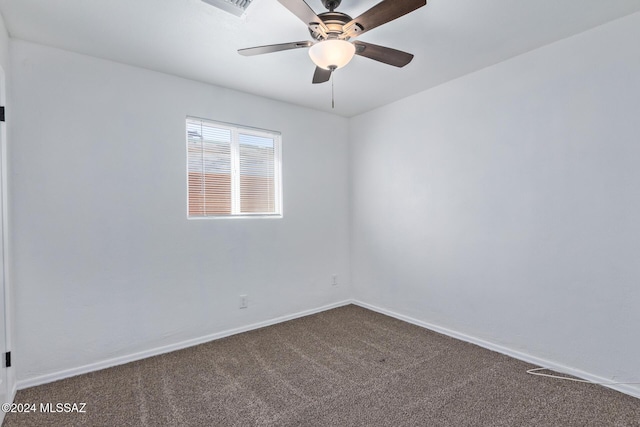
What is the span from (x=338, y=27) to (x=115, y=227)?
224cm

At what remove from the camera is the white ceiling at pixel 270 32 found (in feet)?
6.23

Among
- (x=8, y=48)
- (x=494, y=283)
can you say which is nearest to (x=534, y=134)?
(x=494, y=283)

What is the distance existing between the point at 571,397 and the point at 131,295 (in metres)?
3.28

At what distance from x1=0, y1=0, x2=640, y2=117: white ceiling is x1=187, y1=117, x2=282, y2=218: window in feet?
1.79

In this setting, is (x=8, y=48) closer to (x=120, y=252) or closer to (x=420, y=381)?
(x=120, y=252)

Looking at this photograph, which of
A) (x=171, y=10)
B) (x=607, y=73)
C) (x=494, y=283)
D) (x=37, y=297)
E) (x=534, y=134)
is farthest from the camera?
(x=494, y=283)

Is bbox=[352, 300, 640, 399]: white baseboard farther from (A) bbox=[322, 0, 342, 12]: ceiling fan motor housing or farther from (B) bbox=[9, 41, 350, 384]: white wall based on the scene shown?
(A) bbox=[322, 0, 342, 12]: ceiling fan motor housing

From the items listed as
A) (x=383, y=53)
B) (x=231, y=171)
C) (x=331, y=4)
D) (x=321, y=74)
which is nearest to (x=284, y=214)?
Result: (x=231, y=171)

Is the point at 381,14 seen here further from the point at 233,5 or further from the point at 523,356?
the point at 523,356

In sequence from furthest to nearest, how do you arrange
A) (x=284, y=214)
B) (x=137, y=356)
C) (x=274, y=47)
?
(x=284, y=214)
(x=137, y=356)
(x=274, y=47)

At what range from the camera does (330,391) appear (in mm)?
2125

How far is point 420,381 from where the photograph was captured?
2229 mm

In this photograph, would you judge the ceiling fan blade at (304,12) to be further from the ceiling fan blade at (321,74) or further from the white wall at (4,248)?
the white wall at (4,248)

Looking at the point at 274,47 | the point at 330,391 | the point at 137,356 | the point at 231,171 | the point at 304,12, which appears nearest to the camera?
the point at 304,12
